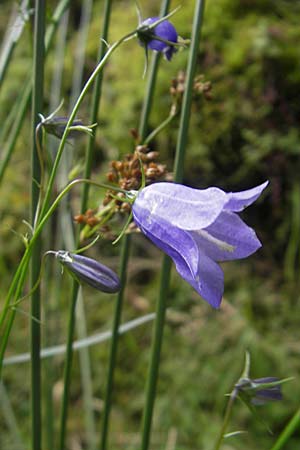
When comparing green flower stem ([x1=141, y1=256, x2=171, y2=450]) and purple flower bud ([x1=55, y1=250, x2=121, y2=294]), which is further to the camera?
green flower stem ([x1=141, y1=256, x2=171, y2=450])

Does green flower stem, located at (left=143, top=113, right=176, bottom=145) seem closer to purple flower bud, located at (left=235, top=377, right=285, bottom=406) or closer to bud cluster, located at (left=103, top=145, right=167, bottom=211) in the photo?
bud cluster, located at (left=103, top=145, right=167, bottom=211)

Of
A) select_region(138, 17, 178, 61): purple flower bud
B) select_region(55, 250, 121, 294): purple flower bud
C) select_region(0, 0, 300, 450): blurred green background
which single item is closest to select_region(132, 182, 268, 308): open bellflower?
select_region(55, 250, 121, 294): purple flower bud

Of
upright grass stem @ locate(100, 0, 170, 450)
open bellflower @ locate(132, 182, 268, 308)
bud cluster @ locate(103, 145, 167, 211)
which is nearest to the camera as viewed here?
open bellflower @ locate(132, 182, 268, 308)

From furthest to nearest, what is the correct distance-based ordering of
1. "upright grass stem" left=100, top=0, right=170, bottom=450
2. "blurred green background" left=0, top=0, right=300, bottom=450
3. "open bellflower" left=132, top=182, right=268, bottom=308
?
"blurred green background" left=0, top=0, right=300, bottom=450 → "upright grass stem" left=100, top=0, right=170, bottom=450 → "open bellflower" left=132, top=182, right=268, bottom=308

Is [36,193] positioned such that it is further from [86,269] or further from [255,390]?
[255,390]

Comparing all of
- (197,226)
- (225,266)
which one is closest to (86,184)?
(197,226)

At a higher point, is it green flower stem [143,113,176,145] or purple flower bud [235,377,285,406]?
green flower stem [143,113,176,145]
